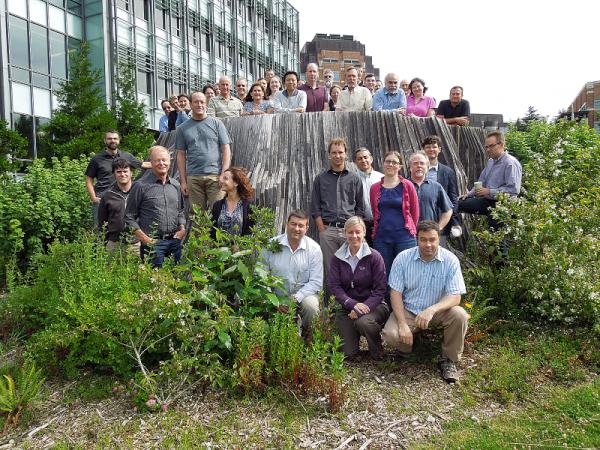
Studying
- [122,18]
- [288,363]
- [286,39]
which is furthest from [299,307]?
[286,39]

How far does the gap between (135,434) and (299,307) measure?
1.70 m

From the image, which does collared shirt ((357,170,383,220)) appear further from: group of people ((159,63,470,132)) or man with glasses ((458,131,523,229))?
group of people ((159,63,470,132))

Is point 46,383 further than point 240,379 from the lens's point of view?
Yes

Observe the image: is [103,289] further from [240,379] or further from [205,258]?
[240,379]

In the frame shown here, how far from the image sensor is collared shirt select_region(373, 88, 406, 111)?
6832 mm

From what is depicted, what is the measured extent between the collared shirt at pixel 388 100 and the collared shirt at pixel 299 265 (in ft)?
10.1

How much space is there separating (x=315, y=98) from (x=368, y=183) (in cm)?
265

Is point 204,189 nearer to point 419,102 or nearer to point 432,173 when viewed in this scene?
point 432,173

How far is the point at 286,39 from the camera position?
37375 mm

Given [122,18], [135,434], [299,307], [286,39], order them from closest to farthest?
[135,434], [299,307], [122,18], [286,39]

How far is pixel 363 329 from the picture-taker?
4.23 m

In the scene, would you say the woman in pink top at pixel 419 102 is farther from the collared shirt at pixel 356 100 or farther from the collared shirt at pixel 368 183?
the collared shirt at pixel 368 183

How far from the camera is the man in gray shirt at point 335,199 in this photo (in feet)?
16.1

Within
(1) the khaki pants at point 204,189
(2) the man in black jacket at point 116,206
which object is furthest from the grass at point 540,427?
(2) the man in black jacket at point 116,206
